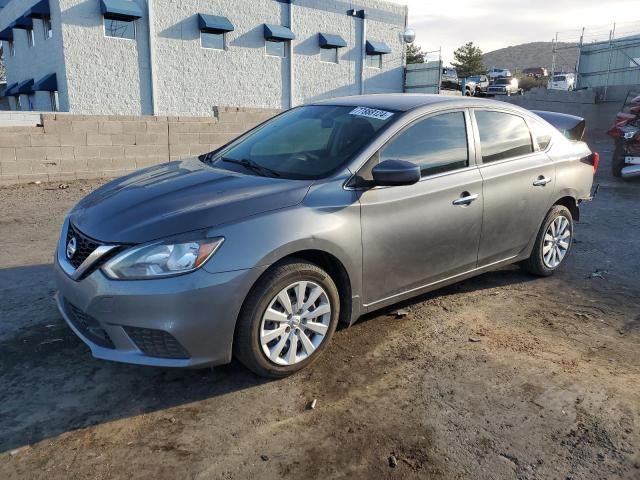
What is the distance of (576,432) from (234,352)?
1883 millimetres

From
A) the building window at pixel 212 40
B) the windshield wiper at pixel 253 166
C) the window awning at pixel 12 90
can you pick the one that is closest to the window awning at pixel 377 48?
the building window at pixel 212 40

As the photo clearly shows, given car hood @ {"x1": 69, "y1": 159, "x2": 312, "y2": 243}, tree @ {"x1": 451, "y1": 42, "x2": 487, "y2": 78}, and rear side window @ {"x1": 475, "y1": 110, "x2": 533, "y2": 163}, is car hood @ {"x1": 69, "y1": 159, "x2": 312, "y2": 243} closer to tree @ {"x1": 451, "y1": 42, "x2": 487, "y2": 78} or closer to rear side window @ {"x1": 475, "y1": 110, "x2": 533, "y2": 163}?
rear side window @ {"x1": 475, "y1": 110, "x2": 533, "y2": 163}

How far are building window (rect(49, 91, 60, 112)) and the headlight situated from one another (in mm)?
18945

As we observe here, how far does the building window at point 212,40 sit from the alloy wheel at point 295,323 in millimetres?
19923

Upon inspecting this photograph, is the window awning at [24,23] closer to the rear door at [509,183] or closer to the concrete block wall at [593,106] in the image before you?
the concrete block wall at [593,106]

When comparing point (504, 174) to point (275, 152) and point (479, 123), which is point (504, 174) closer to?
point (479, 123)

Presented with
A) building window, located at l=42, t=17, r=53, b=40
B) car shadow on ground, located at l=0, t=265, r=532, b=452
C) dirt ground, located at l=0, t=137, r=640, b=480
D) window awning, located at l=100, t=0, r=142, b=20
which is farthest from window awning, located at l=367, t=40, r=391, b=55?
car shadow on ground, located at l=0, t=265, r=532, b=452

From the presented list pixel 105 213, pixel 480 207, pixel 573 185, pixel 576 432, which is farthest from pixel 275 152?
pixel 573 185

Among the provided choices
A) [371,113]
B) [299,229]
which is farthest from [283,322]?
[371,113]

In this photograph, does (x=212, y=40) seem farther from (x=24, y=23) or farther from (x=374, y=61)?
(x=374, y=61)

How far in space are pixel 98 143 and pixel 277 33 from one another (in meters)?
14.3

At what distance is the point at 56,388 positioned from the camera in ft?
10.3

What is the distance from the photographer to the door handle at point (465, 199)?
3991mm

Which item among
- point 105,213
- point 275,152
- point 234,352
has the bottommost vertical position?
point 234,352
